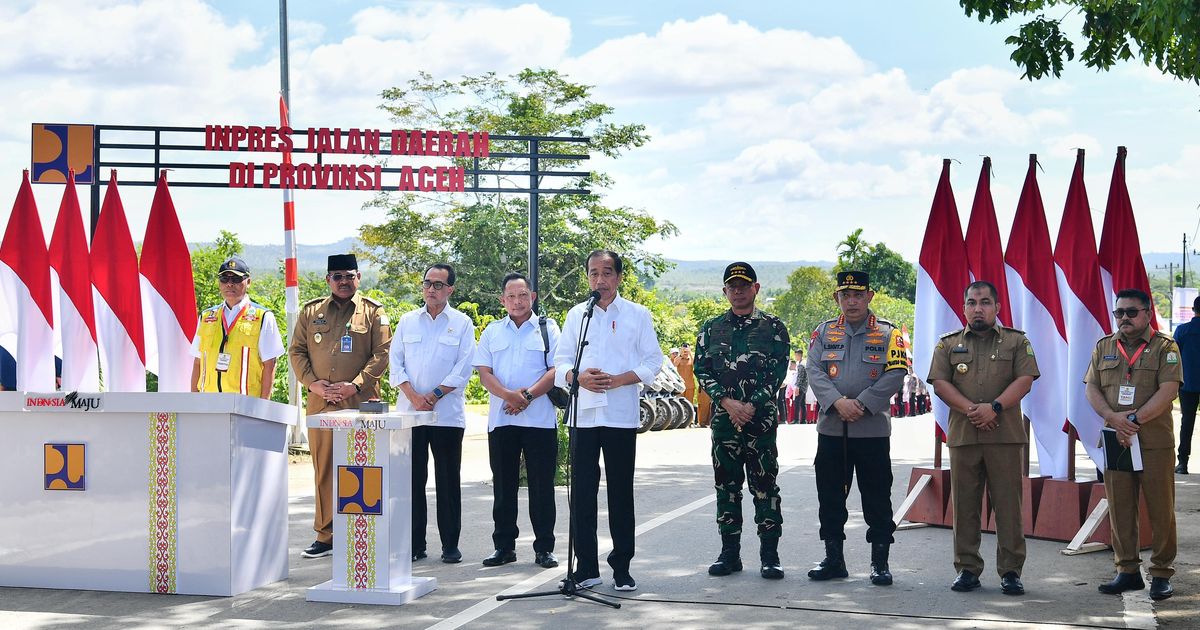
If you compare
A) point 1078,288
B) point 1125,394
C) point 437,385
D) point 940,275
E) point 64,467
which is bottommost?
point 64,467

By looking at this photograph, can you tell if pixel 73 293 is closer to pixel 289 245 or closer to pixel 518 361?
pixel 518 361

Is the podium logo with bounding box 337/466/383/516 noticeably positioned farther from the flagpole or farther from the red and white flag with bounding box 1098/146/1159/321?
the flagpole

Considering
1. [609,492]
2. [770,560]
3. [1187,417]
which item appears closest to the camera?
[609,492]

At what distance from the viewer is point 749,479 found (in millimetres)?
8203

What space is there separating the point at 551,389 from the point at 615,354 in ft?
2.91

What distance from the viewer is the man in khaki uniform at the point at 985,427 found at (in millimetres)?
7742

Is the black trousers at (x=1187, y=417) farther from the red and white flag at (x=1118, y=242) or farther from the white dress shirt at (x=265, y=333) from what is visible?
the white dress shirt at (x=265, y=333)

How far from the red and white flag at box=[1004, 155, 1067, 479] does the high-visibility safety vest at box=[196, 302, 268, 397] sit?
19.4 ft

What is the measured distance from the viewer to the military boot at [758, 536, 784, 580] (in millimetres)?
8039

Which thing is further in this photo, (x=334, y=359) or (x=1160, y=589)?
(x=334, y=359)

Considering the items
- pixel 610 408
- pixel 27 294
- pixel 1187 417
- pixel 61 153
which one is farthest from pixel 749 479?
pixel 61 153

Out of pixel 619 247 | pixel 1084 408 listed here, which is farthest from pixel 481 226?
pixel 1084 408

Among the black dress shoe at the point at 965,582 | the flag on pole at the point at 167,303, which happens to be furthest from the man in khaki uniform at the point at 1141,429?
the flag on pole at the point at 167,303

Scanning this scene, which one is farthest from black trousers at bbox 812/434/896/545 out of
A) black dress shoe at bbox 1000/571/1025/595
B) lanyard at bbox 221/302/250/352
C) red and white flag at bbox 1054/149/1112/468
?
lanyard at bbox 221/302/250/352
